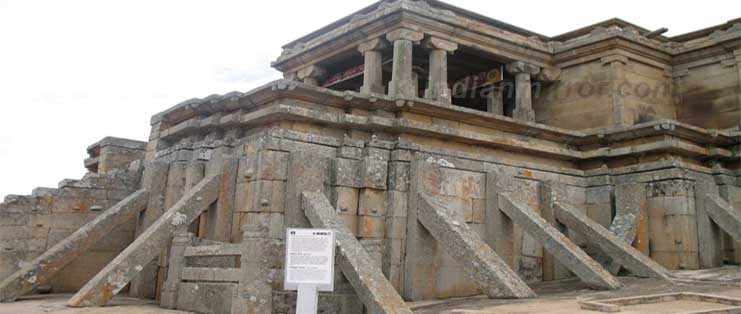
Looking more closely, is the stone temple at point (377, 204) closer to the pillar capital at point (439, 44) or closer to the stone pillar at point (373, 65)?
the pillar capital at point (439, 44)

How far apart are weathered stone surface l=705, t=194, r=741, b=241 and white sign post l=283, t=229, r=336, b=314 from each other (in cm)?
814

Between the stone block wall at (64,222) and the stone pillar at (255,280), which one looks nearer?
A: the stone pillar at (255,280)

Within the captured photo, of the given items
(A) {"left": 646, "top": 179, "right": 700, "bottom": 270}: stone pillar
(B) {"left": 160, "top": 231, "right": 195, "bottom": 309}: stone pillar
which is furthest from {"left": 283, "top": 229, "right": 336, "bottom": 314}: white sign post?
(A) {"left": 646, "top": 179, "right": 700, "bottom": 270}: stone pillar

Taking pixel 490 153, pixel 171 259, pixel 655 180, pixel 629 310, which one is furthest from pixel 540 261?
pixel 171 259

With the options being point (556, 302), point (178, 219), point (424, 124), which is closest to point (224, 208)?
point (178, 219)

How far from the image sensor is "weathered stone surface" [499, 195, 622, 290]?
27.3 feet

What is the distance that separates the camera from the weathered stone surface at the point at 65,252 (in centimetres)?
829

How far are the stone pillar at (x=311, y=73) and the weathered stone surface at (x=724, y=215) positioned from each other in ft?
33.2

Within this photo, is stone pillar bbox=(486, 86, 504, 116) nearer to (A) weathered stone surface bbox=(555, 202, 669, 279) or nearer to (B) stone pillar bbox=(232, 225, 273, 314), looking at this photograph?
(A) weathered stone surface bbox=(555, 202, 669, 279)

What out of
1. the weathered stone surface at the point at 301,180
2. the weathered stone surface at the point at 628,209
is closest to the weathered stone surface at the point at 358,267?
the weathered stone surface at the point at 301,180

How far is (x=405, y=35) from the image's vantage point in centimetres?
1428

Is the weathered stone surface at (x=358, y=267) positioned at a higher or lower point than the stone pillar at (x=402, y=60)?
lower

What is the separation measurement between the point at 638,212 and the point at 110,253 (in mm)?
9096

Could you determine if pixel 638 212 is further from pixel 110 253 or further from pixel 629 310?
pixel 110 253
